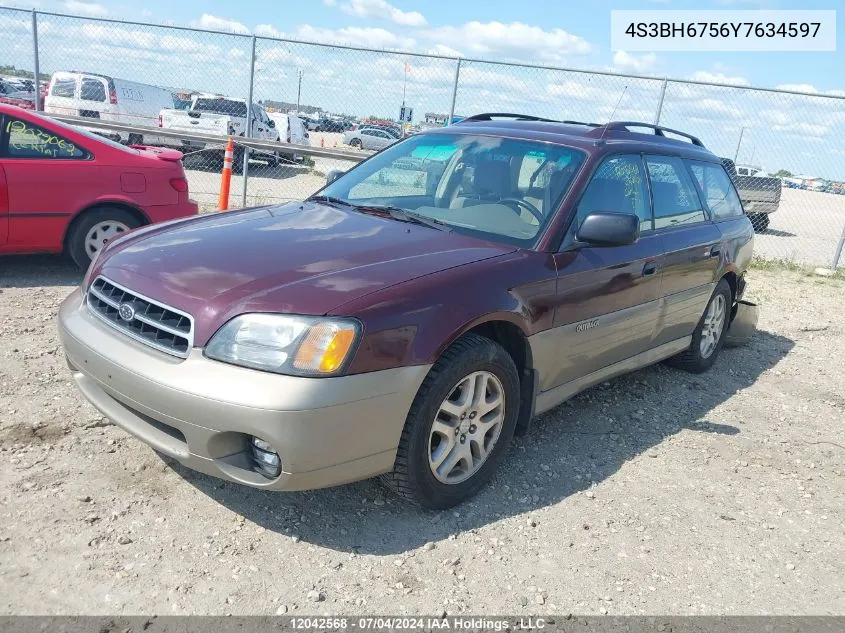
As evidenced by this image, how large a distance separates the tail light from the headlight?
424cm

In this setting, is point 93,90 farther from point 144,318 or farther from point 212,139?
point 144,318

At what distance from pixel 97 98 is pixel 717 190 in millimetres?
14889

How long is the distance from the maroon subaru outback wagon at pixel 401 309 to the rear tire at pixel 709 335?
0.69 m

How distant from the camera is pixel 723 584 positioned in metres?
2.94

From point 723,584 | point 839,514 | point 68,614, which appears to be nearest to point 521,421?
point 723,584

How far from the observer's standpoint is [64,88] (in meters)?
15.4

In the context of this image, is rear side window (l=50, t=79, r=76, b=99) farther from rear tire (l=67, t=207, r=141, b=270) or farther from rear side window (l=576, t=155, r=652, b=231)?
rear side window (l=576, t=155, r=652, b=231)

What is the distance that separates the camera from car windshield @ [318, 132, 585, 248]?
12.0 ft

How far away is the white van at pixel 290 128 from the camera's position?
706 inches

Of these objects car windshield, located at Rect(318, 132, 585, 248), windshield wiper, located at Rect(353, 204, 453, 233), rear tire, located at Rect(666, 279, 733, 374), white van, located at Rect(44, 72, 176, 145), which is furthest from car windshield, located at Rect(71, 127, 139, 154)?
white van, located at Rect(44, 72, 176, 145)

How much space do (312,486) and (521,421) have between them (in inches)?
50.3

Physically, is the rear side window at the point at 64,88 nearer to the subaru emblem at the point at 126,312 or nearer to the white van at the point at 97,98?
the white van at the point at 97,98

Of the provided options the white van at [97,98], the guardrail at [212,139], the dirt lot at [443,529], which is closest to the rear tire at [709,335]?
the dirt lot at [443,529]

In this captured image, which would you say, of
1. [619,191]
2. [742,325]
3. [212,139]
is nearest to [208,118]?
[212,139]
